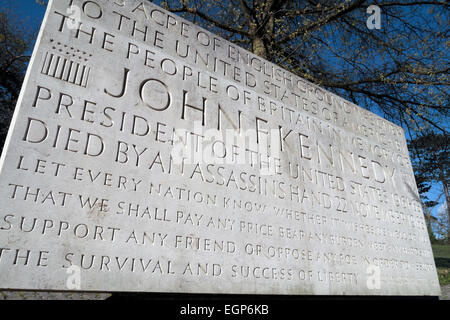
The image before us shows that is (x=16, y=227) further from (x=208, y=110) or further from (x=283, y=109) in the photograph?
(x=283, y=109)

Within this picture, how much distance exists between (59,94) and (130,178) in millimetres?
1012

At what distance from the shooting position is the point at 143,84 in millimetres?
3373

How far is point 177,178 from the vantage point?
3.07 metres

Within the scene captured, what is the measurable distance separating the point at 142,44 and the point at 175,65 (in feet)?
1.45

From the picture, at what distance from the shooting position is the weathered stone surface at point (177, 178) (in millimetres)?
2432

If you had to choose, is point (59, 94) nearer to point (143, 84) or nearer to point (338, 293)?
point (143, 84)

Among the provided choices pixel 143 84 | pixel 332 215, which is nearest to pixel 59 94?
pixel 143 84

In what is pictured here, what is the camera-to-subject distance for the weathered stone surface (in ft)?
7.98

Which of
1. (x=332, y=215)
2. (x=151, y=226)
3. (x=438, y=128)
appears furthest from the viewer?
(x=438, y=128)

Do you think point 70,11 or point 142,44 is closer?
point 70,11

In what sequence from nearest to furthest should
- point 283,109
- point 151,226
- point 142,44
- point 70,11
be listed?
1. point 151,226
2. point 70,11
3. point 142,44
4. point 283,109
